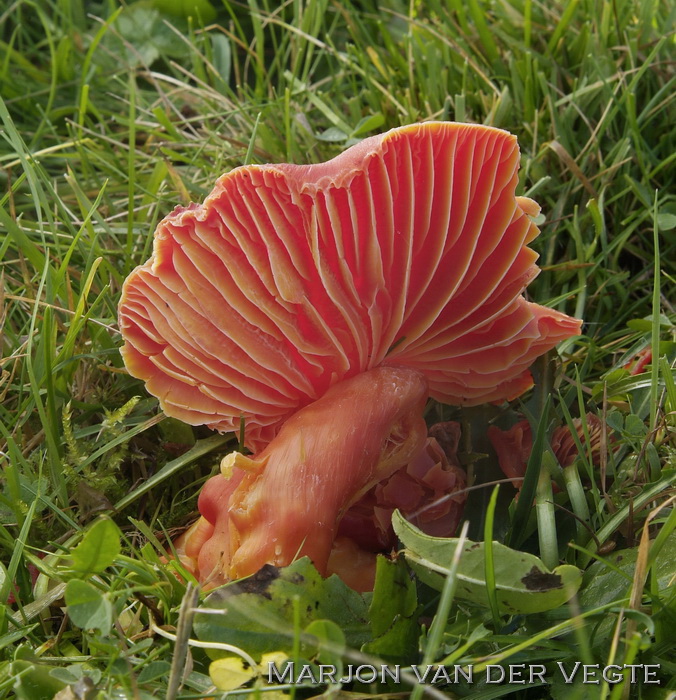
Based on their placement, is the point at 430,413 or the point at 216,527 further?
the point at 430,413

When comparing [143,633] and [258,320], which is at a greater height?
[258,320]

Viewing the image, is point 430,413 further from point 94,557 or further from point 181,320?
point 94,557

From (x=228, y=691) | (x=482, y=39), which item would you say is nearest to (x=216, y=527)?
(x=228, y=691)

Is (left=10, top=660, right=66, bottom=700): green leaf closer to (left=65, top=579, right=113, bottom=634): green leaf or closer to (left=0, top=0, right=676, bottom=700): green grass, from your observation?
(left=0, top=0, right=676, bottom=700): green grass

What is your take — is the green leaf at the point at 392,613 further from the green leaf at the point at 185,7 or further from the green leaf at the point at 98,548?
the green leaf at the point at 185,7

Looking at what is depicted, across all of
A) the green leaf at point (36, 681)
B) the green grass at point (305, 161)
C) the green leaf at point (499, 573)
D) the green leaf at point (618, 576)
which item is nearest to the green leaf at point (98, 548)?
the green grass at point (305, 161)

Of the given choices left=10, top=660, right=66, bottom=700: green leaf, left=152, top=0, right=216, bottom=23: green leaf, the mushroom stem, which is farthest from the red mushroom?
left=152, top=0, right=216, bottom=23: green leaf

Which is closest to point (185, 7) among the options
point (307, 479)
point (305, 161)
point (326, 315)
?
point (305, 161)
